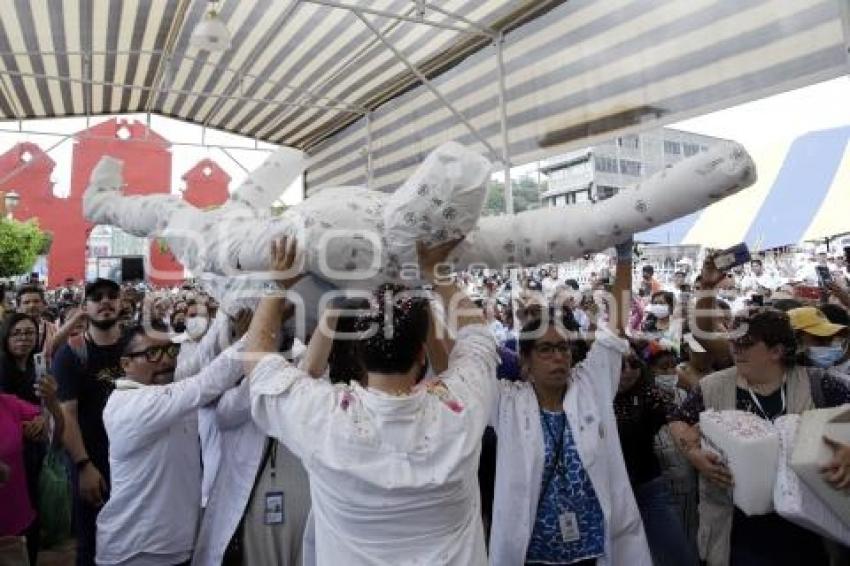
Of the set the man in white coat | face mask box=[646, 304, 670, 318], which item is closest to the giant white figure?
the man in white coat

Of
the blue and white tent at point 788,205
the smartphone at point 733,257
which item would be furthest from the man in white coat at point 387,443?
the blue and white tent at point 788,205

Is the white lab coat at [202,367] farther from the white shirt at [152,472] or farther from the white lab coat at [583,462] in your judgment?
the white lab coat at [583,462]

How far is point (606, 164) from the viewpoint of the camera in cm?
3534

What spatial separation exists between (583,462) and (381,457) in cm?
83

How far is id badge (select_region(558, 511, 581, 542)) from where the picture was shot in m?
1.76

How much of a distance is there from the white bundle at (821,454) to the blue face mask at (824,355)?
32.5 inches

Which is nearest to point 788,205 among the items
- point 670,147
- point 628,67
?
point 628,67

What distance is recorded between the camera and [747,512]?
65.8 inches

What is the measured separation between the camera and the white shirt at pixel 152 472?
1744 millimetres

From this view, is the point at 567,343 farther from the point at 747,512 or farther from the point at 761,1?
the point at 761,1

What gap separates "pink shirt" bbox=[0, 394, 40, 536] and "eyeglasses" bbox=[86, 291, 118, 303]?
23.0 inches

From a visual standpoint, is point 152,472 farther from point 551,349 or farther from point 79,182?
point 79,182

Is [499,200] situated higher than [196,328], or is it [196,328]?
[499,200]

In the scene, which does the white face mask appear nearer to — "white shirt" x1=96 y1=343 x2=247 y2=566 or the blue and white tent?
"white shirt" x1=96 y1=343 x2=247 y2=566
